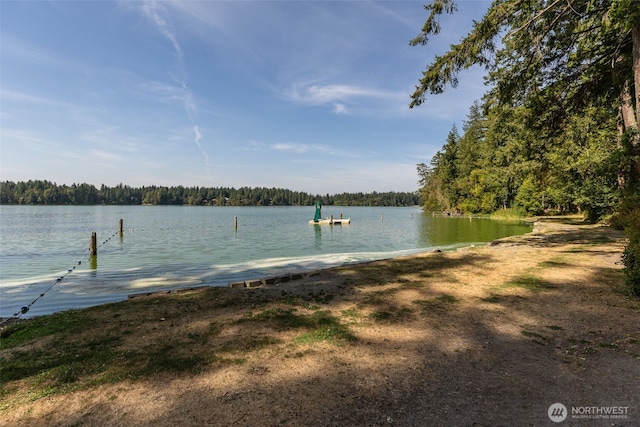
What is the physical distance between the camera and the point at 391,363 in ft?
15.8

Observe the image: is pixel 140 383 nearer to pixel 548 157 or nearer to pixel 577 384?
Answer: pixel 577 384

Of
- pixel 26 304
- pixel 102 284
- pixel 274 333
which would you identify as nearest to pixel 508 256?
pixel 274 333

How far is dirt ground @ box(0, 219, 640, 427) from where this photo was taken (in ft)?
11.9

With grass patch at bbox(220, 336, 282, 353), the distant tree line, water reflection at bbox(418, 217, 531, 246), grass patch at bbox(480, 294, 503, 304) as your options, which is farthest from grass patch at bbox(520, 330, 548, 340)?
the distant tree line

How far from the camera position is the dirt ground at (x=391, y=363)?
3.63 meters

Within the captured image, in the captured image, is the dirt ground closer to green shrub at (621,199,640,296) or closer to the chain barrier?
green shrub at (621,199,640,296)

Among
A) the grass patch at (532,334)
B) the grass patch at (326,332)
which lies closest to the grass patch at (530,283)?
the grass patch at (532,334)

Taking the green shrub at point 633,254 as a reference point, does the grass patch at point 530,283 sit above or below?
below

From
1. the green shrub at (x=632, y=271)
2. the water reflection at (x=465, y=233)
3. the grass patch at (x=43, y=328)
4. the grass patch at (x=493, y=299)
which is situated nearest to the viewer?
the grass patch at (x=43, y=328)

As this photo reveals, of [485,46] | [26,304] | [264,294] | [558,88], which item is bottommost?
[26,304]

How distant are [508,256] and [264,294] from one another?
1099cm

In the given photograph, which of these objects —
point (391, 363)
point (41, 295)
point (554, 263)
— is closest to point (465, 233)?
point (554, 263)

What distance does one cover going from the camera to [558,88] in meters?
11.8

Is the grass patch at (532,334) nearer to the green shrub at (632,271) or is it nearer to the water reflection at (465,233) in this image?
the green shrub at (632,271)
